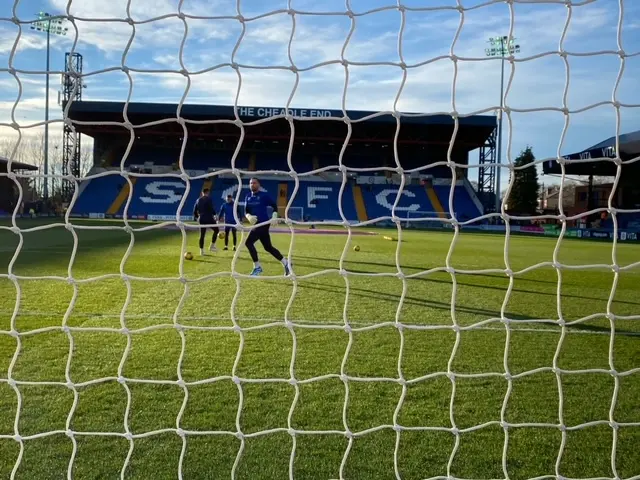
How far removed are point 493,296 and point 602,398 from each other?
12.5 feet

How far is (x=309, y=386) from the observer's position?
3387 mm

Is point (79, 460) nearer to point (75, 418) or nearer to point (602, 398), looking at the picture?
point (75, 418)

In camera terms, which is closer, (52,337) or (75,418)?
(75,418)

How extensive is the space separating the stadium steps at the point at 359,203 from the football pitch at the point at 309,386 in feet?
79.0

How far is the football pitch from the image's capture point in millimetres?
2424

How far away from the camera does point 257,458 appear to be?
251 centimetres

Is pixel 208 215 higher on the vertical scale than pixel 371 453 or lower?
higher

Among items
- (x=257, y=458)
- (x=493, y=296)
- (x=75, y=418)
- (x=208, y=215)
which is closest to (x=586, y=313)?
(x=493, y=296)

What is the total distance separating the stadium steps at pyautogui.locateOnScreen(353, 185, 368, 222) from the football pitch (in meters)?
24.1

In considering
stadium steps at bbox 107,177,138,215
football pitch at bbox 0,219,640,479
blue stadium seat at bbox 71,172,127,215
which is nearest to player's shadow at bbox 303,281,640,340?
football pitch at bbox 0,219,640,479

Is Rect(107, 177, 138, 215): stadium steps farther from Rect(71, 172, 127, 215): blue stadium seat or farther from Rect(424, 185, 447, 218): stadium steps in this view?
Rect(424, 185, 447, 218): stadium steps

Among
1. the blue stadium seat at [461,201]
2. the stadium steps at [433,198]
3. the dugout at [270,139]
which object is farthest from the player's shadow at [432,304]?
the stadium steps at [433,198]

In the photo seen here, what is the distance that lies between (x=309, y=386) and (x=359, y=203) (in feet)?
94.6

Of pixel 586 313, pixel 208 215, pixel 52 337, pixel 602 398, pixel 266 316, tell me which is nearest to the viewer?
pixel 602 398
